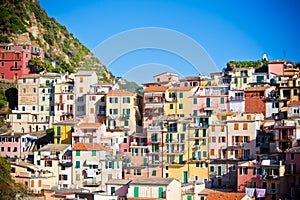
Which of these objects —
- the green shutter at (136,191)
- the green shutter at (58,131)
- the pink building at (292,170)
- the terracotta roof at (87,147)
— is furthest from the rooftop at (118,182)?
the pink building at (292,170)

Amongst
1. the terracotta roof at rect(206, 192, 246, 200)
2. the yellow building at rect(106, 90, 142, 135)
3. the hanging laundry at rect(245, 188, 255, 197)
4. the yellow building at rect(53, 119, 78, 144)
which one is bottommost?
the terracotta roof at rect(206, 192, 246, 200)

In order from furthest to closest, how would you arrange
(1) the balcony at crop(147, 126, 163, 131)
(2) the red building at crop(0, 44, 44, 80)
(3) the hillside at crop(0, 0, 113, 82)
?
(3) the hillside at crop(0, 0, 113, 82)
(2) the red building at crop(0, 44, 44, 80)
(1) the balcony at crop(147, 126, 163, 131)

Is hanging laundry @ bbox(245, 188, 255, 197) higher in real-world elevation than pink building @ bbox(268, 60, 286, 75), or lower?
lower

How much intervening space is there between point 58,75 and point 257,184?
22921 mm

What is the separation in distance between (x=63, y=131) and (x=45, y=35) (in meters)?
28.9

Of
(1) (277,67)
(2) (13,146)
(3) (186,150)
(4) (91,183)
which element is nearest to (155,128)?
A: (3) (186,150)

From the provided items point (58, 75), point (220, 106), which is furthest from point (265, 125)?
point (58, 75)

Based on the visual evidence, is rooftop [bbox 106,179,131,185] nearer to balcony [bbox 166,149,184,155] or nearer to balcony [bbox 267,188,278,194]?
balcony [bbox 166,149,184,155]

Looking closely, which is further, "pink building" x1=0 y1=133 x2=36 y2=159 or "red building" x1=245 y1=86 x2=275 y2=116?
"pink building" x1=0 y1=133 x2=36 y2=159

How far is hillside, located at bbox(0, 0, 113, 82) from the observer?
67.4 meters

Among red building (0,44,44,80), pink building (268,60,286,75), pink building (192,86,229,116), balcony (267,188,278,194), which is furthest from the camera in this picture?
red building (0,44,44,80)

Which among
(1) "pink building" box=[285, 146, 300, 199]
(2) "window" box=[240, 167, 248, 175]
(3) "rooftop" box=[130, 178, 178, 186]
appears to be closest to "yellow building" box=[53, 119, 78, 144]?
(3) "rooftop" box=[130, 178, 178, 186]

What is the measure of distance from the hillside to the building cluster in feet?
44.0

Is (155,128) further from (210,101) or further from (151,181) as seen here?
(151,181)
